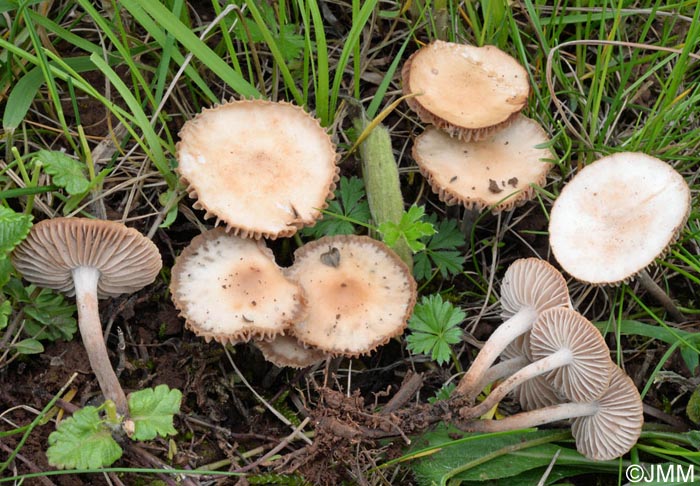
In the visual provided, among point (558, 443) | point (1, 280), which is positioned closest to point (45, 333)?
point (1, 280)

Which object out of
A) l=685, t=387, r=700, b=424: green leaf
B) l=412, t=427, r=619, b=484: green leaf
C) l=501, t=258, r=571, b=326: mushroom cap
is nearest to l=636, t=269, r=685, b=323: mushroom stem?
l=685, t=387, r=700, b=424: green leaf

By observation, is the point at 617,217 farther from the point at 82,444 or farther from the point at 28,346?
the point at 28,346

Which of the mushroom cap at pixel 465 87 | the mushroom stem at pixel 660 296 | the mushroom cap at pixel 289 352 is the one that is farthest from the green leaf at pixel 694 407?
the mushroom cap at pixel 289 352

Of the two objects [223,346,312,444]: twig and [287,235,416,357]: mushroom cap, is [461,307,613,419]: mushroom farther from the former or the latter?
[223,346,312,444]: twig

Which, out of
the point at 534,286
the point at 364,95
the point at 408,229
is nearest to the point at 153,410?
the point at 408,229

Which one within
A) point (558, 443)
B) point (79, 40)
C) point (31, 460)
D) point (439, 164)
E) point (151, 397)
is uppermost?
point (79, 40)

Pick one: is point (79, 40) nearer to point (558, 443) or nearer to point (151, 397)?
point (151, 397)
